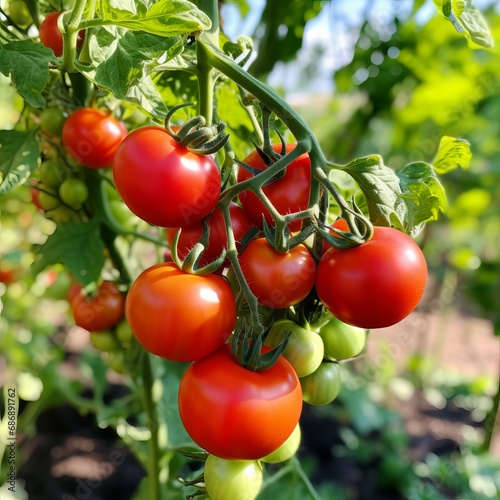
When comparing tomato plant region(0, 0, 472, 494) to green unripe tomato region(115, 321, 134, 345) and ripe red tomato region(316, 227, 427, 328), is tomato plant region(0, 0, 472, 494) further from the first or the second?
green unripe tomato region(115, 321, 134, 345)

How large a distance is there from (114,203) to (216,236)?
16.2 inches

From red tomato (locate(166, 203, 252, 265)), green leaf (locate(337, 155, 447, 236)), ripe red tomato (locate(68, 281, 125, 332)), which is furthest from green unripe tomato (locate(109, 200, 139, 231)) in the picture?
green leaf (locate(337, 155, 447, 236))

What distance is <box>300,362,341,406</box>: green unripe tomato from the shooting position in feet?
1.88

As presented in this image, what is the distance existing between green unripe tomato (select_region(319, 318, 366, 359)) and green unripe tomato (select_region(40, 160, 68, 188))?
0.42m

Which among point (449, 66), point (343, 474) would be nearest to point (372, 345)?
point (343, 474)

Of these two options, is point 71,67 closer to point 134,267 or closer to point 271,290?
point 271,290

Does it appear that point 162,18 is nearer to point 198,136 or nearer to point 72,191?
point 198,136

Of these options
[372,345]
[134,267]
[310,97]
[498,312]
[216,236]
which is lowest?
[372,345]

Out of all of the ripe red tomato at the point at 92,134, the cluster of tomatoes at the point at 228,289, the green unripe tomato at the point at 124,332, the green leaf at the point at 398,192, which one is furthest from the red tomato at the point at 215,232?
the green unripe tomato at the point at 124,332

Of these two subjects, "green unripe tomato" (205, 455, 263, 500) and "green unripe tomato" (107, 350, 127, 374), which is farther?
"green unripe tomato" (107, 350, 127, 374)

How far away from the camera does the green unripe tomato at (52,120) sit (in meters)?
0.69

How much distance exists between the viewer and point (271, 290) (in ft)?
1.56

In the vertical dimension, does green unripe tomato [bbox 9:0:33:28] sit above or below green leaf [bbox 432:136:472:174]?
below

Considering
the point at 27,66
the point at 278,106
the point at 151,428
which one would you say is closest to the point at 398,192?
the point at 278,106
